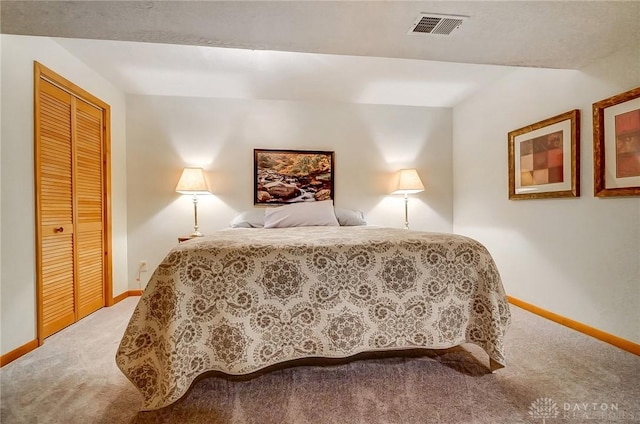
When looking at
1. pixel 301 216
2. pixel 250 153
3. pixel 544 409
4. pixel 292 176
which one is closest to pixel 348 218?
pixel 301 216

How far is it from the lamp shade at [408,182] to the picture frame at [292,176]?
831 mm

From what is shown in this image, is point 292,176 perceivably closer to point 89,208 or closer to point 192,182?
point 192,182

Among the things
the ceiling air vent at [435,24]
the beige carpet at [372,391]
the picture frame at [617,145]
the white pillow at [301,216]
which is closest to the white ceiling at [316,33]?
the ceiling air vent at [435,24]

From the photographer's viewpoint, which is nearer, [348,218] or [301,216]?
[301,216]

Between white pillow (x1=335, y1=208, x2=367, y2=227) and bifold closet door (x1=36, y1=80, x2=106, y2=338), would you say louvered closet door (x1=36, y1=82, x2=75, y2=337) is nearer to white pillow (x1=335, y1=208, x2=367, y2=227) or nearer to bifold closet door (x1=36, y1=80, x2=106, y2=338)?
bifold closet door (x1=36, y1=80, x2=106, y2=338)

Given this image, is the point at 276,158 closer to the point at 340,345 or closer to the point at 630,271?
the point at 340,345

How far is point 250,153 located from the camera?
11.0 feet

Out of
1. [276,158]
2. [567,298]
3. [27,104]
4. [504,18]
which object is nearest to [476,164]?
[567,298]

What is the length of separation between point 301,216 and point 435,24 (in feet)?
6.20

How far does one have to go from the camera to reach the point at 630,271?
1884 mm

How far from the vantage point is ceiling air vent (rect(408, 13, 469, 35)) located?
156 centimetres

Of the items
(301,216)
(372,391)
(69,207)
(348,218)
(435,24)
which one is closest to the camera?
(372,391)

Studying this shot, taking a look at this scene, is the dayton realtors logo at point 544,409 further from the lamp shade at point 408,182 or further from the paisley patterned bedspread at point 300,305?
the lamp shade at point 408,182

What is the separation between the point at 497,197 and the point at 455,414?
244cm
